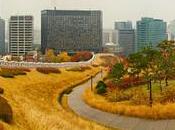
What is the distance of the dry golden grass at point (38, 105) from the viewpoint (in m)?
28.5

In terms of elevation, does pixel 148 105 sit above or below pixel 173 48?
below

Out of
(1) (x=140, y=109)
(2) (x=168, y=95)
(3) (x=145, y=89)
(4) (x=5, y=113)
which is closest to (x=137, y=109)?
(1) (x=140, y=109)

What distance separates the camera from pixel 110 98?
45906 millimetres

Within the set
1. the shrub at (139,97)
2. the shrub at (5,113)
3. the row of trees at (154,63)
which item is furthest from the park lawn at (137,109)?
the shrub at (5,113)

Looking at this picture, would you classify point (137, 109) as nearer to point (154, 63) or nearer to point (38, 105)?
point (38, 105)

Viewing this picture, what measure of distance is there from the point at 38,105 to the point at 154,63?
20.4m

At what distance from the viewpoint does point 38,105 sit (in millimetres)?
38844

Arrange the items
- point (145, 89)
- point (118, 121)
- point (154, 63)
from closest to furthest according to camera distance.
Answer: point (118, 121), point (145, 89), point (154, 63)

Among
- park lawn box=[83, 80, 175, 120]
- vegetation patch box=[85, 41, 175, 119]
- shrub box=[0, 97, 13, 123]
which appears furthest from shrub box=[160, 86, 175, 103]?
shrub box=[0, 97, 13, 123]

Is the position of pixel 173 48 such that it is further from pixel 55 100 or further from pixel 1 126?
pixel 1 126

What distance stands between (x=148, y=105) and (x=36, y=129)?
14.1 metres

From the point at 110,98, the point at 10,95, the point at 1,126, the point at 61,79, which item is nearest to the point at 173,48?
the point at 110,98

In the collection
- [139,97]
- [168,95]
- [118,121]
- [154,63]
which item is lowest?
[118,121]

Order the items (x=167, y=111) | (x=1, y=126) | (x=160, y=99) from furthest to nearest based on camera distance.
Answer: (x=160, y=99) → (x=167, y=111) → (x=1, y=126)
